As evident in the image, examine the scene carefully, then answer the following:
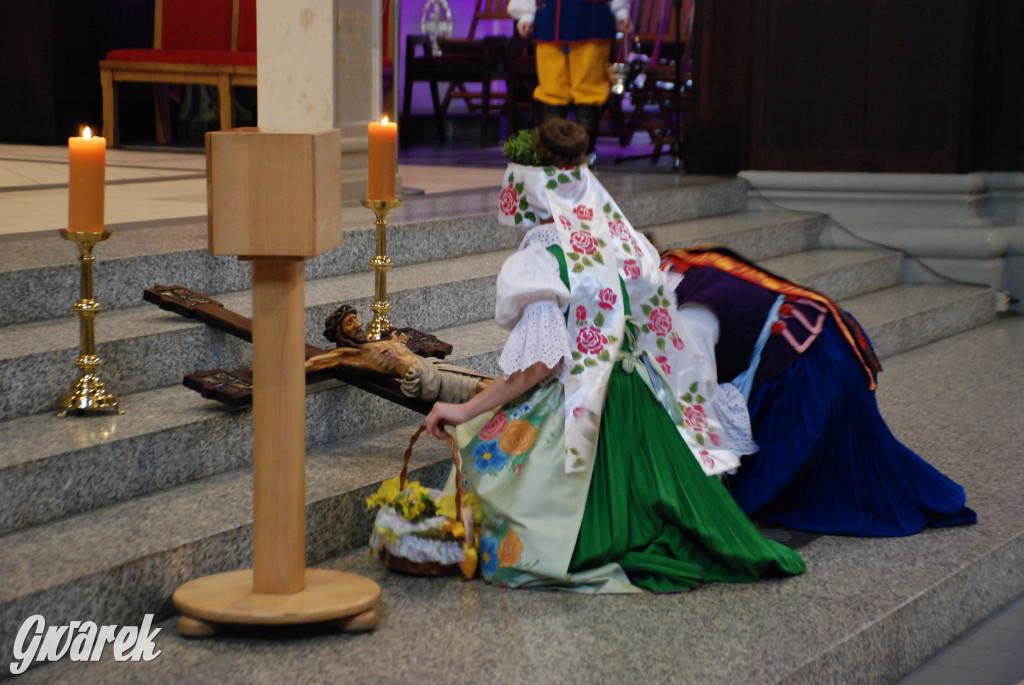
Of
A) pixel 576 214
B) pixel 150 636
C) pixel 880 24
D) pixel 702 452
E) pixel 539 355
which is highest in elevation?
pixel 880 24

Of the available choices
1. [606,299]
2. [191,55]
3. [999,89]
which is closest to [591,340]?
[606,299]

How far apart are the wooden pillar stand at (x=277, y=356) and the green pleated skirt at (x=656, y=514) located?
1.84ft

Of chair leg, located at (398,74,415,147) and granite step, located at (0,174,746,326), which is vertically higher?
chair leg, located at (398,74,415,147)

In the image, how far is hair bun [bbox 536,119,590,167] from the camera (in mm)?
2760

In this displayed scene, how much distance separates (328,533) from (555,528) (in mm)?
562

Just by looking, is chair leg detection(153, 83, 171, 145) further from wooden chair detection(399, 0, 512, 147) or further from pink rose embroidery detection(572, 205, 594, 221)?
pink rose embroidery detection(572, 205, 594, 221)

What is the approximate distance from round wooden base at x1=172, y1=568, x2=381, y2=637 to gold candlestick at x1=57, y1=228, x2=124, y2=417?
27.3 inches

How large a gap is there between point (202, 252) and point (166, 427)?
109 centimetres

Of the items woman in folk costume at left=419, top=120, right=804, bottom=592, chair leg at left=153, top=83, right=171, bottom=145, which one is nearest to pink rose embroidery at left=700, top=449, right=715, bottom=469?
woman in folk costume at left=419, top=120, right=804, bottom=592

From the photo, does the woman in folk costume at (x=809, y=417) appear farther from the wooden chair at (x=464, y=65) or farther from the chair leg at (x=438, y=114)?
the chair leg at (x=438, y=114)

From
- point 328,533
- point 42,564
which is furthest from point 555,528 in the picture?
point 42,564

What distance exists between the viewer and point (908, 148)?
6.50 metres

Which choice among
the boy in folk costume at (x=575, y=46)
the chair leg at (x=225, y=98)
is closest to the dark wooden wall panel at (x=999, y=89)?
the boy in folk costume at (x=575, y=46)

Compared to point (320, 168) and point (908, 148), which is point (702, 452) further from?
point (908, 148)
